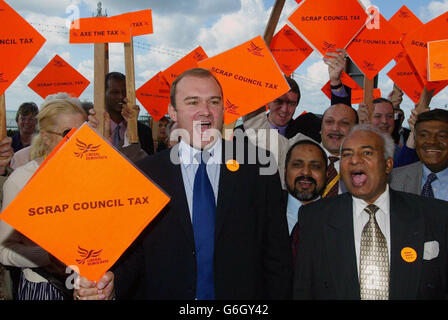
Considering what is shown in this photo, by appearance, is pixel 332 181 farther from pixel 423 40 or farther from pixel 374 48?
pixel 374 48

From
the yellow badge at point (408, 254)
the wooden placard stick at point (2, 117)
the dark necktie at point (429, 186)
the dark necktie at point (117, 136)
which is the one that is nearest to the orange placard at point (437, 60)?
the dark necktie at point (429, 186)

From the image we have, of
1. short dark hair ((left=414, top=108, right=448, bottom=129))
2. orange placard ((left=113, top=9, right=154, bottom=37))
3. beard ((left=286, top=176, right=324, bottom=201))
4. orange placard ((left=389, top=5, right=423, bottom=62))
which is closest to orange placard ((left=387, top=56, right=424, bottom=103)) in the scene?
orange placard ((left=389, top=5, right=423, bottom=62))

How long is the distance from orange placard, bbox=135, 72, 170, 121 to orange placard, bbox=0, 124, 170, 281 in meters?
4.79

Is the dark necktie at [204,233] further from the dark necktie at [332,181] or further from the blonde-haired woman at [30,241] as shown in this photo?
the dark necktie at [332,181]

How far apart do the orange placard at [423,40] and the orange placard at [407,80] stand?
3.32ft

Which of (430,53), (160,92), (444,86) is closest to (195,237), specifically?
(430,53)

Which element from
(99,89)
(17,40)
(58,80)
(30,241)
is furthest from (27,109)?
(30,241)

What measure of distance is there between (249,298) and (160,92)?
→ 190 inches

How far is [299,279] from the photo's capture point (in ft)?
7.72

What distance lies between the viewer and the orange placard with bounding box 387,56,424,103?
16.2ft

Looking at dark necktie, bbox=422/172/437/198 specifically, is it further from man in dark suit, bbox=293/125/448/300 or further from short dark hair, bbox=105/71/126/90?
short dark hair, bbox=105/71/126/90

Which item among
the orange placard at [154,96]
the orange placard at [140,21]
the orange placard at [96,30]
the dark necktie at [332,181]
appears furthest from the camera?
the orange placard at [154,96]

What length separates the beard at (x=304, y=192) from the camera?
3.03 metres

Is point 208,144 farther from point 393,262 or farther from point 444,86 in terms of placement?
point 444,86
